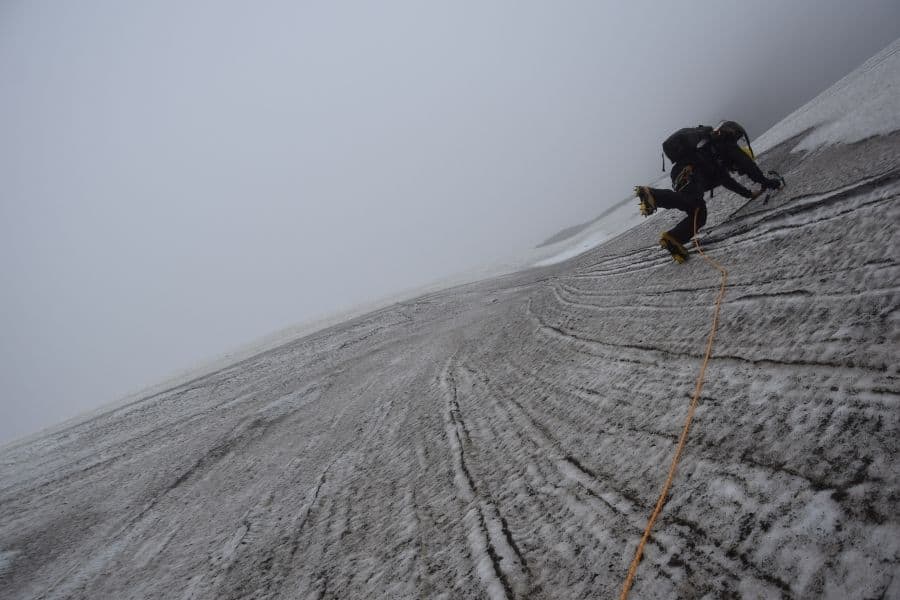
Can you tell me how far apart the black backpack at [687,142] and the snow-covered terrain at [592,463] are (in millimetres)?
856

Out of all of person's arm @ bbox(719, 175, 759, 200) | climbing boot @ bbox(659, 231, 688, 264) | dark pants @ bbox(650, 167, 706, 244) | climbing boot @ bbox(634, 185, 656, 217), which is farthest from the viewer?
person's arm @ bbox(719, 175, 759, 200)

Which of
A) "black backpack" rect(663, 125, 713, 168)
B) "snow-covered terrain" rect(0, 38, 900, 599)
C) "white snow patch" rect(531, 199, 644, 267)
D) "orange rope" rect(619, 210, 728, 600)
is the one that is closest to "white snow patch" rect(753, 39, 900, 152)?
"snow-covered terrain" rect(0, 38, 900, 599)

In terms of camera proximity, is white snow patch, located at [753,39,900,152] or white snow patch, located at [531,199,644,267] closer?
white snow patch, located at [753,39,900,152]

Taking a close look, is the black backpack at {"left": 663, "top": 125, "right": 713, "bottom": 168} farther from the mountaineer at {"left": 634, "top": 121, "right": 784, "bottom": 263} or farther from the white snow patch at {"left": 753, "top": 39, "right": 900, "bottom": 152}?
the white snow patch at {"left": 753, "top": 39, "right": 900, "bottom": 152}

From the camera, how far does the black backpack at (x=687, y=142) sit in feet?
14.4

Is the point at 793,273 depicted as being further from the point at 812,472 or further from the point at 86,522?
the point at 86,522

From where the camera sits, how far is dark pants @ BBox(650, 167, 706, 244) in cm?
434

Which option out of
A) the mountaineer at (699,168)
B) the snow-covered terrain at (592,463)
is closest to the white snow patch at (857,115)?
the snow-covered terrain at (592,463)

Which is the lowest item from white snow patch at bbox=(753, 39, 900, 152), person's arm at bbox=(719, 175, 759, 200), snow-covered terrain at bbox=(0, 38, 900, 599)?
snow-covered terrain at bbox=(0, 38, 900, 599)

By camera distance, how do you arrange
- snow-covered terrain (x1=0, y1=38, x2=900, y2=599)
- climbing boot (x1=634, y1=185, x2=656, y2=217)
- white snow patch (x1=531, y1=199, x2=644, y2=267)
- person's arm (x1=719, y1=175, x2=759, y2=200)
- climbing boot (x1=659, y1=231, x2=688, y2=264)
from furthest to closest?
white snow patch (x1=531, y1=199, x2=644, y2=267)
person's arm (x1=719, y1=175, x2=759, y2=200)
climbing boot (x1=634, y1=185, x2=656, y2=217)
climbing boot (x1=659, y1=231, x2=688, y2=264)
snow-covered terrain (x1=0, y1=38, x2=900, y2=599)

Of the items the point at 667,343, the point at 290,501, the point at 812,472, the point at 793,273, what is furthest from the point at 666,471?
the point at 290,501

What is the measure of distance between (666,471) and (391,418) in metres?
2.69

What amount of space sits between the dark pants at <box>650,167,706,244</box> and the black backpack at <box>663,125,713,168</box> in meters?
0.23

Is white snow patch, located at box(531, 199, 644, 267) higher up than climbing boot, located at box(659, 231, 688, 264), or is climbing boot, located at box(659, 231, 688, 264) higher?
white snow patch, located at box(531, 199, 644, 267)
